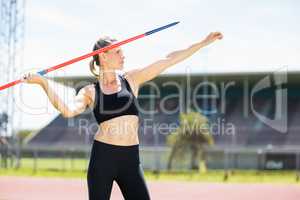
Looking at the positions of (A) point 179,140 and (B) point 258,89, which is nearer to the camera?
(A) point 179,140

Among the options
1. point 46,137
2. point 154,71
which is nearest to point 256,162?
point 46,137

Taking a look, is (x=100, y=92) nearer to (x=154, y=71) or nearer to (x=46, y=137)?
(x=154, y=71)

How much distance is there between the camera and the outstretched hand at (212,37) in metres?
3.87

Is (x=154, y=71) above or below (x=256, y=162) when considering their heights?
above

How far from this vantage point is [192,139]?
35.6 meters

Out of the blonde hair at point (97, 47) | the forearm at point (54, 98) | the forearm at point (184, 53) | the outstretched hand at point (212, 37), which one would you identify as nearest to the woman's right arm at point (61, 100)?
the forearm at point (54, 98)

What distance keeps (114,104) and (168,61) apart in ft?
1.72

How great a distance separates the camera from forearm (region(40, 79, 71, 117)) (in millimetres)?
3412

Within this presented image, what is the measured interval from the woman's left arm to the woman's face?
0.11 metres

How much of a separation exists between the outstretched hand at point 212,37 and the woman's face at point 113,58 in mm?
640

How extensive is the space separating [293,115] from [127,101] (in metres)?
41.8

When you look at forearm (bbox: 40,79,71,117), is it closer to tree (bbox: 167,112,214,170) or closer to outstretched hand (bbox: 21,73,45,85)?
outstretched hand (bbox: 21,73,45,85)

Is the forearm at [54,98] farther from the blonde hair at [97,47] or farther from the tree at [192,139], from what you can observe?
the tree at [192,139]

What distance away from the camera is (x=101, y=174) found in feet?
12.4
